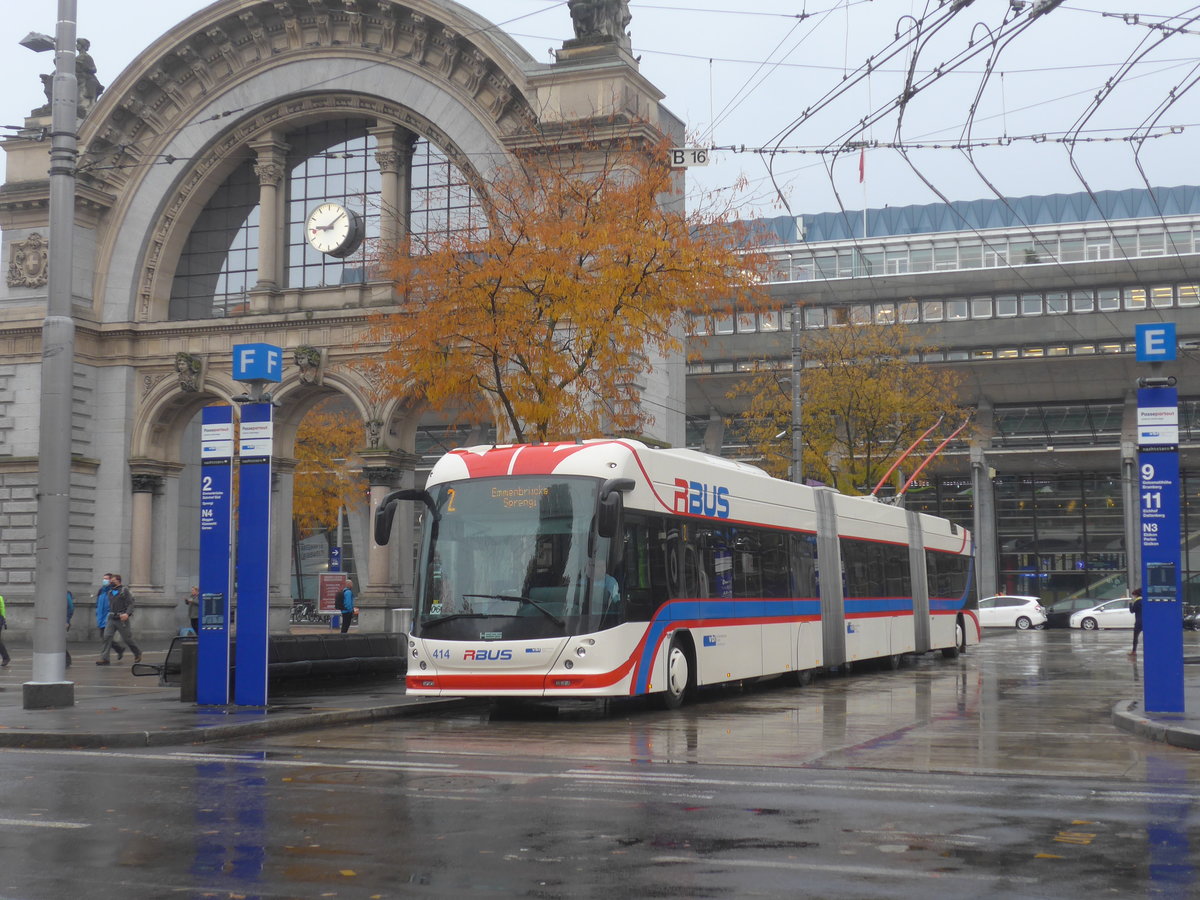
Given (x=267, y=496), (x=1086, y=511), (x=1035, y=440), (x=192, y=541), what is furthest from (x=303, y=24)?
(x=1086, y=511)

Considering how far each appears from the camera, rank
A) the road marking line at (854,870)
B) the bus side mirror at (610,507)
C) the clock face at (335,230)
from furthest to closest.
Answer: the clock face at (335,230) < the bus side mirror at (610,507) < the road marking line at (854,870)

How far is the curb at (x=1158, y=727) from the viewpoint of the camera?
48.7 feet

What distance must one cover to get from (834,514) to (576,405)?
15.9ft

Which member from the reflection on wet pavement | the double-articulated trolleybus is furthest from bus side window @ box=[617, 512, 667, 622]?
the reflection on wet pavement

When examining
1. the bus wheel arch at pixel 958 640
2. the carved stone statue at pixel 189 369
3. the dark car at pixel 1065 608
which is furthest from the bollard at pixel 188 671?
the dark car at pixel 1065 608

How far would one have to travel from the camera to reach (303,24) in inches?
1497

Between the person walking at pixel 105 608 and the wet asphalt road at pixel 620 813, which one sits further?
the person walking at pixel 105 608

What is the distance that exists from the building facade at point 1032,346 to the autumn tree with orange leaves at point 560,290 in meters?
30.1

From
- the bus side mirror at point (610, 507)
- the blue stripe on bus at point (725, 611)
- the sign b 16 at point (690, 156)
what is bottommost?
the blue stripe on bus at point (725, 611)

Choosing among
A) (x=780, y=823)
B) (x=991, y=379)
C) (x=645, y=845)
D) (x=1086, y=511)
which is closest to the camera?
(x=645, y=845)

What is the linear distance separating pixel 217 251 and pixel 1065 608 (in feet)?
133

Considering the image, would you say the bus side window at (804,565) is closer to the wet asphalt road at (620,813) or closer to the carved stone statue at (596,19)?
the wet asphalt road at (620,813)

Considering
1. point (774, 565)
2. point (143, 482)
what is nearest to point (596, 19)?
point (143, 482)

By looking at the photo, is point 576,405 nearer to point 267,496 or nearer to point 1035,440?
point 267,496
